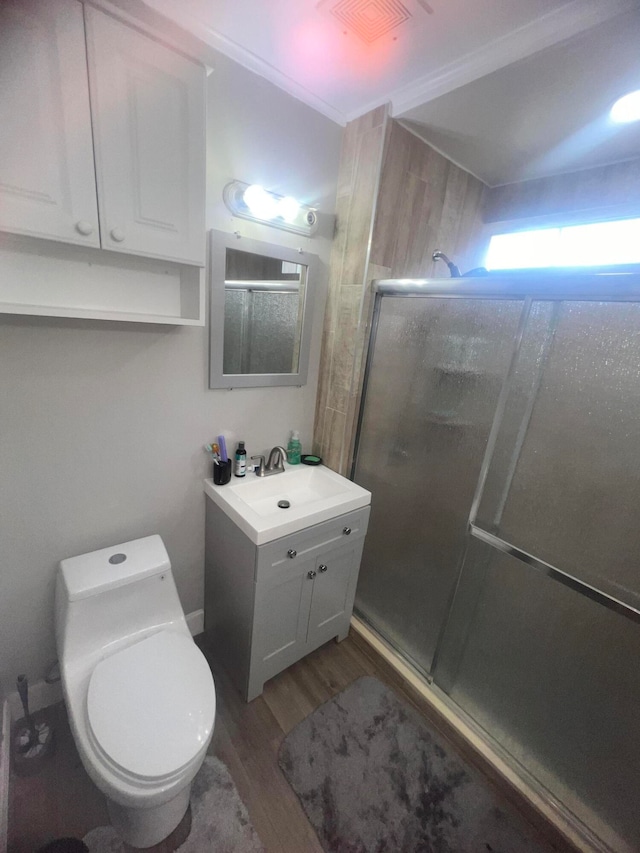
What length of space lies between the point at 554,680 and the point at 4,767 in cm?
187

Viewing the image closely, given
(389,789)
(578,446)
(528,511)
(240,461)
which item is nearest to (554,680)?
(528,511)

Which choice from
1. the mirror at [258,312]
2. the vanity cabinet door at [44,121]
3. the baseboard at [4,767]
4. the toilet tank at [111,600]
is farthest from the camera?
the mirror at [258,312]

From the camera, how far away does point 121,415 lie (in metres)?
1.25

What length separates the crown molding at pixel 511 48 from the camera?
91 cm

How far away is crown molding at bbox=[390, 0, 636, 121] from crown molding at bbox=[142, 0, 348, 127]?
0.95ft

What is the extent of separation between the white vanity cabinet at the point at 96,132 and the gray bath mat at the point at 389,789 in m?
1.84

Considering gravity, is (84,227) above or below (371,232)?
below

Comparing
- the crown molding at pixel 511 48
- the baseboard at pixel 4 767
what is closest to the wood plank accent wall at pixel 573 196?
the crown molding at pixel 511 48

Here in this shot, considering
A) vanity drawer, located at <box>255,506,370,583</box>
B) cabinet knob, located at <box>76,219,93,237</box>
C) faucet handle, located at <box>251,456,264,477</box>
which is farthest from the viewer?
faucet handle, located at <box>251,456,264,477</box>

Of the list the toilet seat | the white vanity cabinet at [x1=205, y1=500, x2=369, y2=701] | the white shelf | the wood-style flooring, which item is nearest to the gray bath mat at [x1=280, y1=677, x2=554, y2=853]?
the wood-style flooring

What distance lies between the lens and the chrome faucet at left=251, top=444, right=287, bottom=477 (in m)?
1.62

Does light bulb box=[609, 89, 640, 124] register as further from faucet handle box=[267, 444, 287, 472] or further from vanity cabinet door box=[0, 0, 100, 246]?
faucet handle box=[267, 444, 287, 472]

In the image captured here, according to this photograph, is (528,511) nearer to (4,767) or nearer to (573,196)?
(573,196)

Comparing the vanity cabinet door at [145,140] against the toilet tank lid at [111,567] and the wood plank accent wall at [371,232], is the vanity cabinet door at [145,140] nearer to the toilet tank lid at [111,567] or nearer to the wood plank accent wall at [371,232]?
the wood plank accent wall at [371,232]
